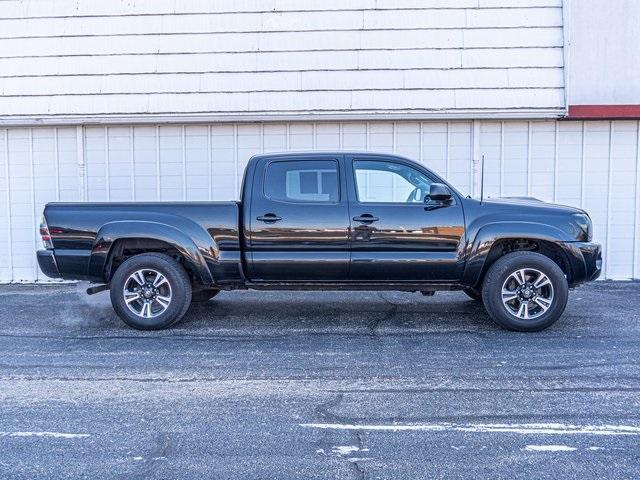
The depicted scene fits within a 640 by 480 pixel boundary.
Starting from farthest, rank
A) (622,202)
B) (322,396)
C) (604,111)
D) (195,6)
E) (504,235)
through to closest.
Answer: (195,6) < (622,202) < (604,111) < (504,235) < (322,396)

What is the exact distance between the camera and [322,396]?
16.8 feet

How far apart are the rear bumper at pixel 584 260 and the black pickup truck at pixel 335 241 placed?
11mm

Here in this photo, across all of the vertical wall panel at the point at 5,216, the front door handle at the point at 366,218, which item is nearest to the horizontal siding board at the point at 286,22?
the vertical wall panel at the point at 5,216

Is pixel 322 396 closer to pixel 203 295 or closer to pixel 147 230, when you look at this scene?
pixel 147 230

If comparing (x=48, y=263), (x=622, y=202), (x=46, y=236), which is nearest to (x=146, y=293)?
(x=48, y=263)

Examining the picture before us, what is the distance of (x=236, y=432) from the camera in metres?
4.45

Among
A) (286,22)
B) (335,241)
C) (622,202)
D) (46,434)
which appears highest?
(286,22)

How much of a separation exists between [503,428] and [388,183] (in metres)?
3.41

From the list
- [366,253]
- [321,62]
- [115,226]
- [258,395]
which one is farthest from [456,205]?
[321,62]

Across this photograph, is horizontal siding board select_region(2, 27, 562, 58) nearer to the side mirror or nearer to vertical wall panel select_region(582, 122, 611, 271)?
vertical wall panel select_region(582, 122, 611, 271)

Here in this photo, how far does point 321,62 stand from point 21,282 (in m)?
6.06

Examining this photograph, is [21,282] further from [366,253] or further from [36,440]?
[36,440]

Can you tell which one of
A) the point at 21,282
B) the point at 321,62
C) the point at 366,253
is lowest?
the point at 21,282

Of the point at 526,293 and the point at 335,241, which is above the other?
the point at 335,241
